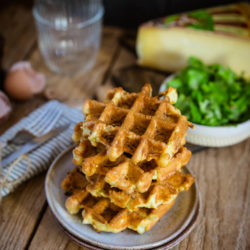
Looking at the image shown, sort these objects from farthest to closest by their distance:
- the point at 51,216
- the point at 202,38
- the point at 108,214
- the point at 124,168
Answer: the point at 202,38 < the point at 51,216 < the point at 108,214 < the point at 124,168

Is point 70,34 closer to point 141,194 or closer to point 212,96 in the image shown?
point 212,96

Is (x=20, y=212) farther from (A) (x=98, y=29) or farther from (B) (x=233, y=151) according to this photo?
(A) (x=98, y=29)

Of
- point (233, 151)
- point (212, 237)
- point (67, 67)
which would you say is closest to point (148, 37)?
point (67, 67)

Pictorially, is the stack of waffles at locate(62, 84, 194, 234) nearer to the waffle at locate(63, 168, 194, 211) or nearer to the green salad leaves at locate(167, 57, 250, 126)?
the waffle at locate(63, 168, 194, 211)

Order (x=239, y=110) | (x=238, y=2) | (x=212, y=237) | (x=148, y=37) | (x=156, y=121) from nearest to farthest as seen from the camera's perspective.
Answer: (x=156, y=121) → (x=212, y=237) → (x=239, y=110) → (x=148, y=37) → (x=238, y=2)

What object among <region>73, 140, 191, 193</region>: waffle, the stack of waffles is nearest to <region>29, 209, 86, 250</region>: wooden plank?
the stack of waffles

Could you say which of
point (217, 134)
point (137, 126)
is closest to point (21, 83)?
point (137, 126)

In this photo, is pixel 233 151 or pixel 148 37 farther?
pixel 148 37
